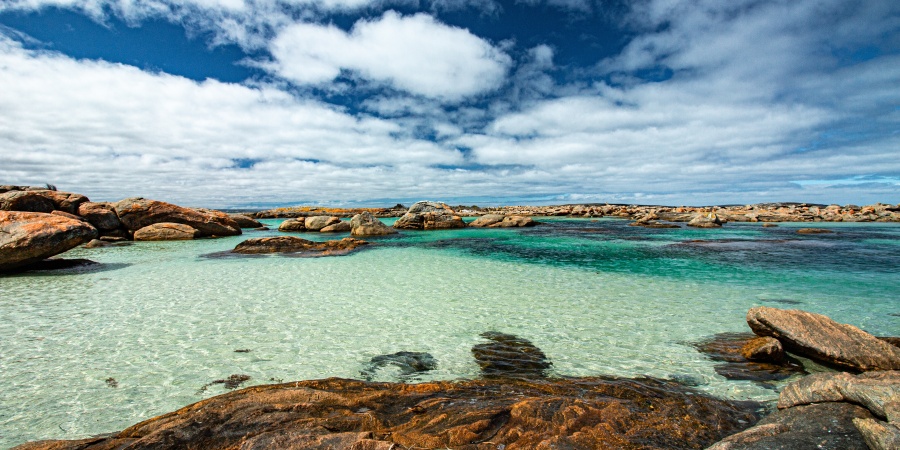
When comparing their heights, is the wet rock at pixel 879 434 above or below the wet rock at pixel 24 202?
below

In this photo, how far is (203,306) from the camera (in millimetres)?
9656

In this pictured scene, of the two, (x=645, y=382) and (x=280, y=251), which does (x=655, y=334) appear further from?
(x=280, y=251)

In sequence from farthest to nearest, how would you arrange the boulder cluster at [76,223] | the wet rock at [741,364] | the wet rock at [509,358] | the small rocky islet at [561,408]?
the boulder cluster at [76,223], the wet rock at [509,358], the wet rock at [741,364], the small rocky islet at [561,408]

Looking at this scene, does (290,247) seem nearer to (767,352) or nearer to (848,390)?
(767,352)

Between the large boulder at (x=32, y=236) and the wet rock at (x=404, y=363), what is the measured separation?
16.1 meters

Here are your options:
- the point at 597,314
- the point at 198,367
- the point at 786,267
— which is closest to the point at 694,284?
the point at 597,314

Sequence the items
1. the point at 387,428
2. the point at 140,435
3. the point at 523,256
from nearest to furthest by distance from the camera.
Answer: the point at 140,435, the point at 387,428, the point at 523,256

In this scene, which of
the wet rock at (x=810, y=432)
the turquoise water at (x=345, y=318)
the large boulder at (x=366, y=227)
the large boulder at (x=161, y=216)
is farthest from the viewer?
the large boulder at (x=366, y=227)

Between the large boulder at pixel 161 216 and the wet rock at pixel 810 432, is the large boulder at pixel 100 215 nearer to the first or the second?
the large boulder at pixel 161 216

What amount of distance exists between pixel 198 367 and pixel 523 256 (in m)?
16.4

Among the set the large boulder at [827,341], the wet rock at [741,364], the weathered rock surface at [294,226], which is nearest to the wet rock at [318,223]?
the weathered rock surface at [294,226]

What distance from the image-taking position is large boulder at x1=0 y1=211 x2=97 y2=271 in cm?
1332

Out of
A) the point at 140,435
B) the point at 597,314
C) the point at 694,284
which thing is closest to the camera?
the point at 140,435

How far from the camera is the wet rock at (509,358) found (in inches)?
229
